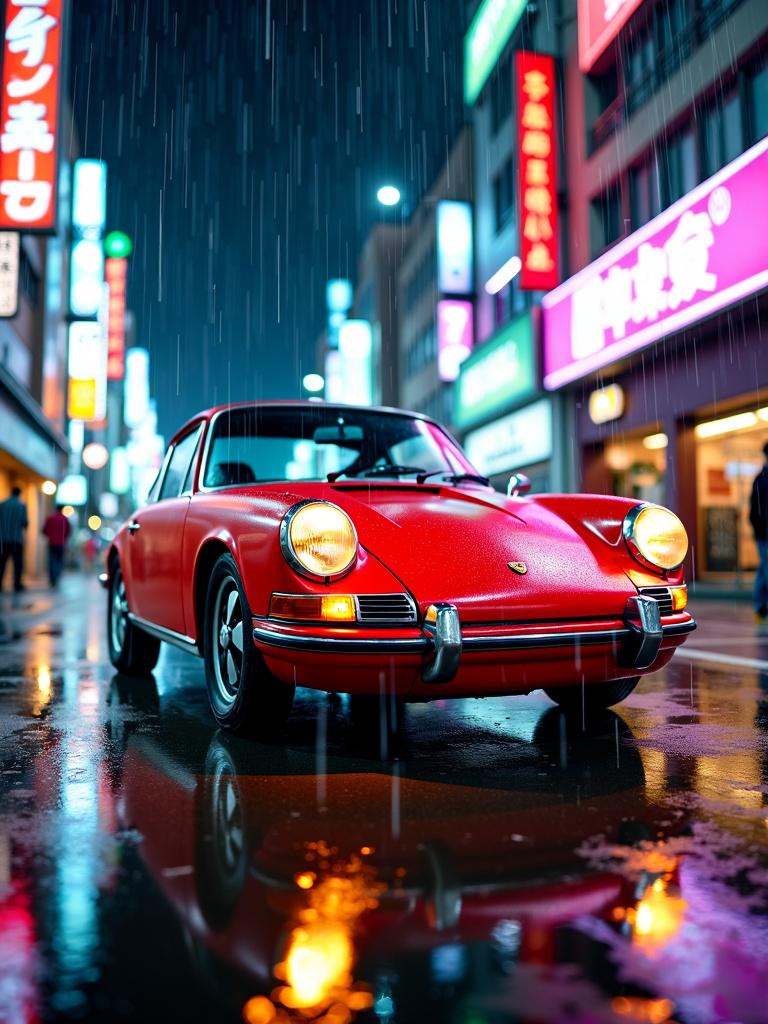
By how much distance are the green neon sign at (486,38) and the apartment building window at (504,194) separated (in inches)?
115

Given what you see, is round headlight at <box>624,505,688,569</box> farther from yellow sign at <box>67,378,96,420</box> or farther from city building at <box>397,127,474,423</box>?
yellow sign at <box>67,378,96,420</box>

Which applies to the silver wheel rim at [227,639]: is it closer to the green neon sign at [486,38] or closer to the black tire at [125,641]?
the black tire at [125,641]

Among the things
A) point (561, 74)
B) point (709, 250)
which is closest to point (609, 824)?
point (709, 250)

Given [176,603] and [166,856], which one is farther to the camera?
[176,603]

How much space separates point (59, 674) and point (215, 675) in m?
2.32

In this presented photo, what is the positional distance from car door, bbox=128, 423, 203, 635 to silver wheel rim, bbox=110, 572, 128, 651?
380 millimetres

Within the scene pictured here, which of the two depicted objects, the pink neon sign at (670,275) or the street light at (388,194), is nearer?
the pink neon sign at (670,275)

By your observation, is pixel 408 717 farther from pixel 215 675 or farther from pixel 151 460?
pixel 151 460

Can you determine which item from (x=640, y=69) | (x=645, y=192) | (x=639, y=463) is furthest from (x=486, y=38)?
(x=639, y=463)

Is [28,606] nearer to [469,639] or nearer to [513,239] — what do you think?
[469,639]

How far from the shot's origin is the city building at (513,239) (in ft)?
59.3

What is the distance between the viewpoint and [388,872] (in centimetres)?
215

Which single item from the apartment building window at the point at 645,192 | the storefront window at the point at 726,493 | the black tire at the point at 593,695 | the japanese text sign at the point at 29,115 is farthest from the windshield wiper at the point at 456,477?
the japanese text sign at the point at 29,115

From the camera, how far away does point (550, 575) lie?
3428 millimetres
